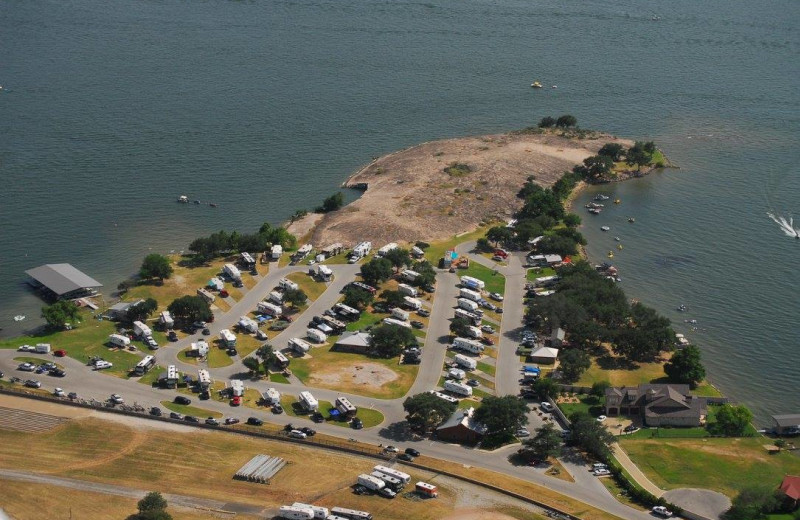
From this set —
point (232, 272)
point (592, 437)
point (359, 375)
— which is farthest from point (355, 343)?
point (592, 437)

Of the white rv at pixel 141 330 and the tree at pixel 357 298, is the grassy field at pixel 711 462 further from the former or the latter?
the white rv at pixel 141 330

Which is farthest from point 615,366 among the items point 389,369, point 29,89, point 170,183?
point 29,89

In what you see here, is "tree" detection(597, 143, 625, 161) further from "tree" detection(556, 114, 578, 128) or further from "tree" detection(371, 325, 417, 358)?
"tree" detection(371, 325, 417, 358)

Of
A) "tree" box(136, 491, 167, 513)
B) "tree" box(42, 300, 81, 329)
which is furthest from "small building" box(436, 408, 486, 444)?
"tree" box(42, 300, 81, 329)

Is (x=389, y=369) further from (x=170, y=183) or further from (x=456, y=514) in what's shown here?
(x=170, y=183)

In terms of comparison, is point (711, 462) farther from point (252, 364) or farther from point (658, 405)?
point (252, 364)

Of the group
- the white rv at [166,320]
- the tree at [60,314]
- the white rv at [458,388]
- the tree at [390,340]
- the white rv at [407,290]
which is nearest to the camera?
the white rv at [458,388]

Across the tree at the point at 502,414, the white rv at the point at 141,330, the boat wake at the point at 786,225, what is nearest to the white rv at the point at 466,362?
the tree at the point at 502,414

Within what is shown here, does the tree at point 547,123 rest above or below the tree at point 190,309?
above
